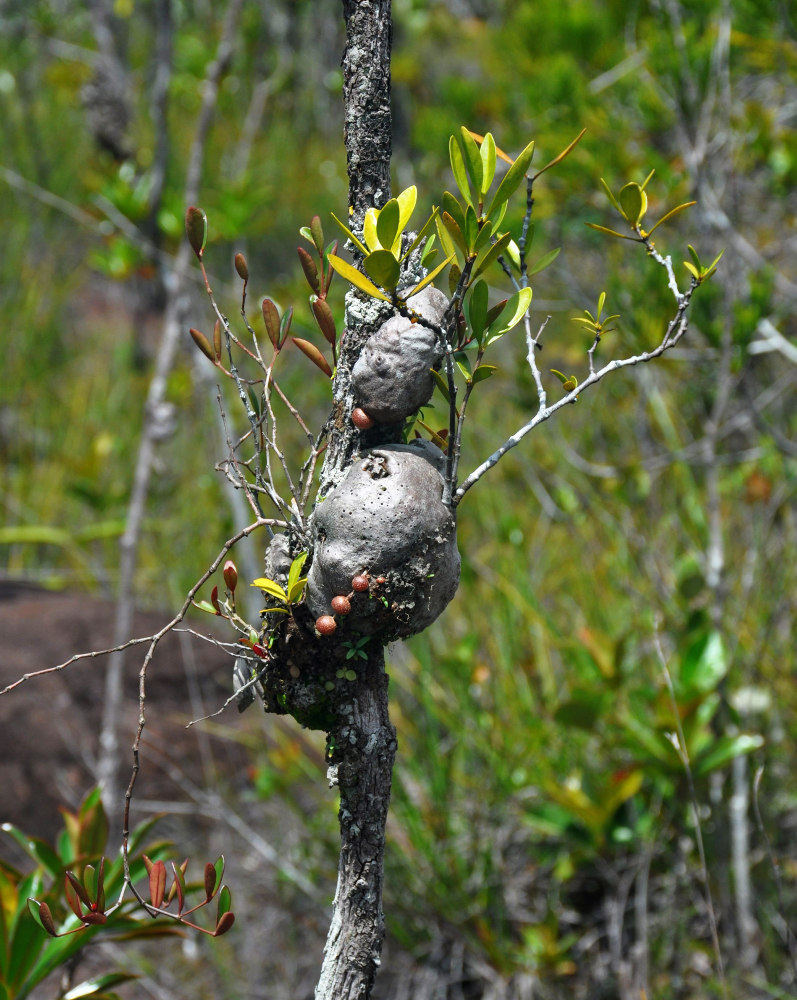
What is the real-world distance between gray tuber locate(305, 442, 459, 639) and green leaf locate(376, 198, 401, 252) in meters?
0.15

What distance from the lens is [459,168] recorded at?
0.59 meters

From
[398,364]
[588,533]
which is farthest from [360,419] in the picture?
[588,533]

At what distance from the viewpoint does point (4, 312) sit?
3.86 metres

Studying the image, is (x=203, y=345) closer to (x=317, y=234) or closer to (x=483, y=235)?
(x=317, y=234)

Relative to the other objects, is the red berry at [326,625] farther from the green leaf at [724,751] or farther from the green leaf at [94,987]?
the green leaf at [724,751]

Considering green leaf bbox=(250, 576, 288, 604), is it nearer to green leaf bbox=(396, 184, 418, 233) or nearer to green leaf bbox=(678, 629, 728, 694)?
green leaf bbox=(396, 184, 418, 233)

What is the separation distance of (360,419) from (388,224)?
0.14m

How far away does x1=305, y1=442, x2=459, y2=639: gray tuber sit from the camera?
1.79 ft

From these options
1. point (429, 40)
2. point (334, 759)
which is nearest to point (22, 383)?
point (334, 759)

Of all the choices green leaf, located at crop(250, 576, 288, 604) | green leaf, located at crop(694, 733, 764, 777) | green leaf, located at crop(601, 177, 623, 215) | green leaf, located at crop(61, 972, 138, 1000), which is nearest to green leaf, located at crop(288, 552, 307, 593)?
green leaf, located at crop(250, 576, 288, 604)

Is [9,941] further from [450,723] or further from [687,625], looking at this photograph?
[687,625]

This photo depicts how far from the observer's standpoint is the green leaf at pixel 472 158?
56cm

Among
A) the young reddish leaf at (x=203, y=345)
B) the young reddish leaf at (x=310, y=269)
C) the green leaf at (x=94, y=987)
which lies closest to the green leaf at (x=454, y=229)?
the young reddish leaf at (x=310, y=269)

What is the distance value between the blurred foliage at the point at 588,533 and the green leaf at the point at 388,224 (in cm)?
54
